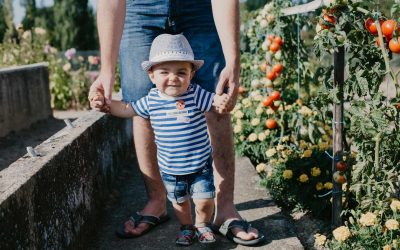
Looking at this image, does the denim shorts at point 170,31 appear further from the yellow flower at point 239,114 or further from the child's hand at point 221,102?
the yellow flower at point 239,114

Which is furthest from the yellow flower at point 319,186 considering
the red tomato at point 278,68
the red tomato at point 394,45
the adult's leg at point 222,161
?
the red tomato at point 278,68

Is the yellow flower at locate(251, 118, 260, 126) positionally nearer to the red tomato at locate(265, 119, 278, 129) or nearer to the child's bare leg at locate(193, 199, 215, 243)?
the red tomato at locate(265, 119, 278, 129)

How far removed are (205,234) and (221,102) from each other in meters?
0.64

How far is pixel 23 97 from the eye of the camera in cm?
604

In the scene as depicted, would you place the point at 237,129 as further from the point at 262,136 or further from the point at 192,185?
the point at 192,185

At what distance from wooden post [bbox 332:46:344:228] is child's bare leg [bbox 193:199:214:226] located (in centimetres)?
64

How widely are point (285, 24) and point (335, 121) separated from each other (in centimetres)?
198

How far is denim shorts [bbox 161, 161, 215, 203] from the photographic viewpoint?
2.45 meters

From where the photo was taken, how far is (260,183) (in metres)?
3.41

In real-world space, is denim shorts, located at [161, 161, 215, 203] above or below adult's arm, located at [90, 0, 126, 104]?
below

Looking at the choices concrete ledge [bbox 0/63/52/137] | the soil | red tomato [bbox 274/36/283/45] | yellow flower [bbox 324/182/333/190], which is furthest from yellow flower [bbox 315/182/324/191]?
concrete ledge [bbox 0/63/52/137]

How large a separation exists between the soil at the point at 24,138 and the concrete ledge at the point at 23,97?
0.07 metres

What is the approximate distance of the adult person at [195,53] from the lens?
2420mm

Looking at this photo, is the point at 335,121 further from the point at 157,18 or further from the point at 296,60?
the point at 296,60
